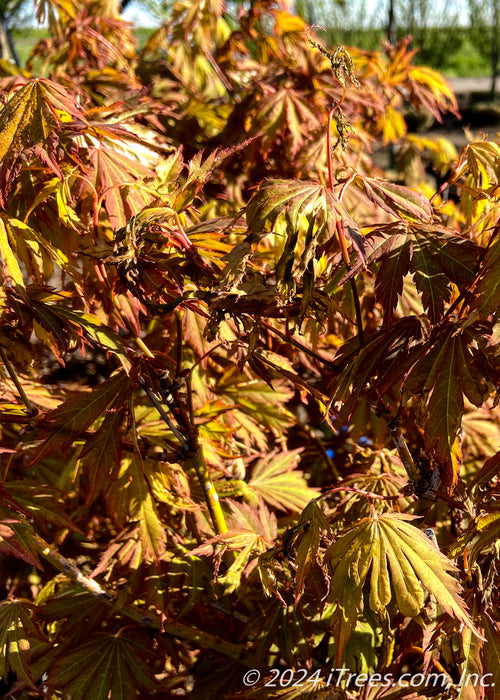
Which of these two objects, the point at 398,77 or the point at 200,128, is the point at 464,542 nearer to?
the point at 200,128

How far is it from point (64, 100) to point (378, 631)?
1169mm

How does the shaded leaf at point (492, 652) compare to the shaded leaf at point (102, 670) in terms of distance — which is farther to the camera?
the shaded leaf at point (102, 670)

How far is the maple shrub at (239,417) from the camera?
1094 mm

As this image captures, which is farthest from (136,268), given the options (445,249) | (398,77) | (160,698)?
(398,77)

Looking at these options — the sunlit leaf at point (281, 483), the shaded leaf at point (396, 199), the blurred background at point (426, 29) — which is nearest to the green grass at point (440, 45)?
the blurred background at point (426, 29)

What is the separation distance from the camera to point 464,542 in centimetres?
117

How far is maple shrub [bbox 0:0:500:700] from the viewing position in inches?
43.1

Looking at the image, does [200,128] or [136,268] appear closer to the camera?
[136,268]

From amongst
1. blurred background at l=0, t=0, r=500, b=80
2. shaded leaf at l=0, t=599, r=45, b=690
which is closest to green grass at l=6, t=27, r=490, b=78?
blurred background at l=0, t=0, r=500, b=80

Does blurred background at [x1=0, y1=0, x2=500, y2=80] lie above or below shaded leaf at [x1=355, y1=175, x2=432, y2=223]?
above

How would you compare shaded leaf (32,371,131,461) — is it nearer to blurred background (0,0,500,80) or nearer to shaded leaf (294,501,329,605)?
shaded leaf (294,501,329,605)

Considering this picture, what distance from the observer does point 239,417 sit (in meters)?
1.68

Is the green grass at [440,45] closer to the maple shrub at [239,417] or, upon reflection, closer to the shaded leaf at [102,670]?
the maple shrub at [239,417]

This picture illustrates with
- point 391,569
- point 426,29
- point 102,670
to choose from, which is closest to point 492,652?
point 391,569
